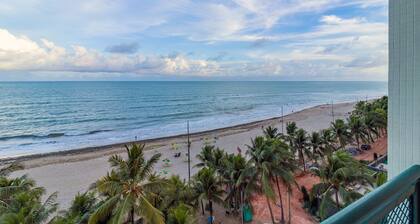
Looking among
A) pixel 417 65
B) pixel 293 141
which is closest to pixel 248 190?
pixel 293 141

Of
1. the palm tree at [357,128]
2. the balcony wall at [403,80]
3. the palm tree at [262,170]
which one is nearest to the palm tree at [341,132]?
the palm tree at [357,128]

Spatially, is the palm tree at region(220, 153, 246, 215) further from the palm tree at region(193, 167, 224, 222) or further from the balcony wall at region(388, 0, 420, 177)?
the balcony wall at region(388, 0, 420, 177)

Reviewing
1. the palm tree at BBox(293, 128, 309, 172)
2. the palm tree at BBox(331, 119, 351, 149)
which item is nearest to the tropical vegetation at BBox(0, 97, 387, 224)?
the palm tree at BBox(293, 128, 309, 172)

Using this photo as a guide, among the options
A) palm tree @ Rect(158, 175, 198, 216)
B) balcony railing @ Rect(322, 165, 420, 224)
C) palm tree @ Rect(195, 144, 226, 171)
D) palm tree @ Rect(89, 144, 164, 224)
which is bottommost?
palm tree @ Rect(158, 175, 198, 216)

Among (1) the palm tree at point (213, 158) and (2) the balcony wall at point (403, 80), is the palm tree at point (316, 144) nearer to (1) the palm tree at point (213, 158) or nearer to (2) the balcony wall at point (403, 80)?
(1) the palm tree at point (213, 158)

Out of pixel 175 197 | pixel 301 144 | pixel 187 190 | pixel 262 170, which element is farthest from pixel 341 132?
pixel 175 197

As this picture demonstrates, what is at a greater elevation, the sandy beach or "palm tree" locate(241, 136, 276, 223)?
"palm tree" locate(241, 136, 276, 223)
